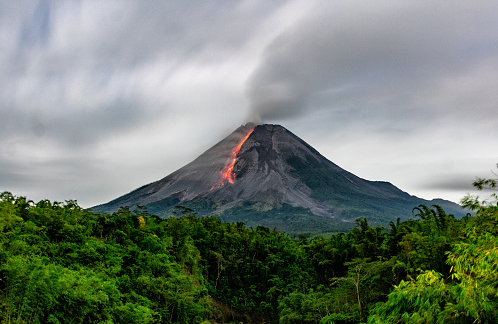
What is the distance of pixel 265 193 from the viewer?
168 meters

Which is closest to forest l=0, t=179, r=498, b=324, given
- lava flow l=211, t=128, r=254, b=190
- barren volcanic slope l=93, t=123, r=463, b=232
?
barren volcanic slope l=93, t=123, r=463, b=232

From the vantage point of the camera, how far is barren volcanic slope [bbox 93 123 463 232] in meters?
152

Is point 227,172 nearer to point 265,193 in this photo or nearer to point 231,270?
point 265,193

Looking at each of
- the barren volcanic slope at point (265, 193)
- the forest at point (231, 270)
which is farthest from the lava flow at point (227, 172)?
the forest at point (231, 270)

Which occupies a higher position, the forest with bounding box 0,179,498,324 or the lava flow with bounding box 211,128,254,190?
the lava flow with bounding box 211,128,254,190

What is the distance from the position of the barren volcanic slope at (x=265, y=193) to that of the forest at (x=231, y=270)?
104376 millimetres

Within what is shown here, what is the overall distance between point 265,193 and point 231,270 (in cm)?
13660

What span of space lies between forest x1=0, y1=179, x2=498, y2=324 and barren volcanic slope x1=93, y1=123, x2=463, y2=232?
104376 mm

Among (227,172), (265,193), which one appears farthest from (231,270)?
(227,172)

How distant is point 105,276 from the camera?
15.7m

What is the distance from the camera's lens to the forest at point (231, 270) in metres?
6.49

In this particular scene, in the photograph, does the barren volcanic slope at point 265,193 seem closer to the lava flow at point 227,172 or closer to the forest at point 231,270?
Result: the lava flow at point 227,172

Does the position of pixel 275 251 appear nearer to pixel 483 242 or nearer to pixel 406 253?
pixel 406 253

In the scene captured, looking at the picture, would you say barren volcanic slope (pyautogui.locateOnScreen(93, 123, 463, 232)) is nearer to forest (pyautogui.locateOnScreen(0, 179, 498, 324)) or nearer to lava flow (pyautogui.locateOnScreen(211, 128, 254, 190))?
lava flow (pyautogui.locateOnScreen(211, 128, 254, 190))
